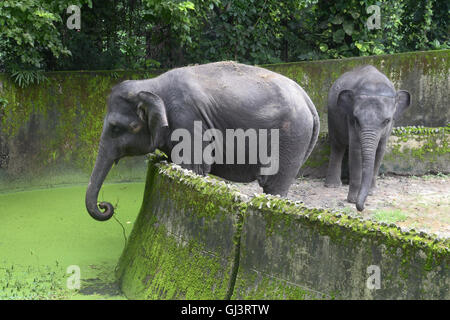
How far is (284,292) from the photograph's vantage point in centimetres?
339

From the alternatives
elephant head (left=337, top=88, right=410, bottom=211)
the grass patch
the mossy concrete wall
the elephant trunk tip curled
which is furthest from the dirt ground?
the mossy concrete wall

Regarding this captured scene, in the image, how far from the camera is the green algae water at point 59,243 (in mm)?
5145

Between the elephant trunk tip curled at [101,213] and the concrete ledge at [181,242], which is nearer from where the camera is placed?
the concrete ledge at [181,242]

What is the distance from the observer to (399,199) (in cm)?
842

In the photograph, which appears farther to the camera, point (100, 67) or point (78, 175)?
point (100, 67)

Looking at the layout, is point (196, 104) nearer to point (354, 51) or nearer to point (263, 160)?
point (263, 160)

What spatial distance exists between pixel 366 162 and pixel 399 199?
1.48 meters

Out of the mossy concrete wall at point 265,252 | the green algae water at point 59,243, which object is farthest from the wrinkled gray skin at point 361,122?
the mossy concrete wall at point 265,252

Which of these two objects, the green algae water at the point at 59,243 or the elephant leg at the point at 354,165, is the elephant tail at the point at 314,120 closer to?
the elephant leg at the point at 354,165

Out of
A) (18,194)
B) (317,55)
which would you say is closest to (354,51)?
(317,55)

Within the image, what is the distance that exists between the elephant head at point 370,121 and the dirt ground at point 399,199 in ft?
1.91

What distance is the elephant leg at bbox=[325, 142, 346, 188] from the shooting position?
365 inches

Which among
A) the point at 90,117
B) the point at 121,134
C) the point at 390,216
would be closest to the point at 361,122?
the point at 390,216

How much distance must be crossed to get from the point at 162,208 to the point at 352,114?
172 inches
